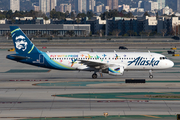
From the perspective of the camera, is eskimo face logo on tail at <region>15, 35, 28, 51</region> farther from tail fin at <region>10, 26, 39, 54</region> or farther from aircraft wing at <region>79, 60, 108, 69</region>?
aircraft wing at <region>79, 60, 108, 69</region>

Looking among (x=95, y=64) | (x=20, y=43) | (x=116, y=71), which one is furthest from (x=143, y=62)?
(x=20, y=43)

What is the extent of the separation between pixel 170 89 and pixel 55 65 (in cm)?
1779

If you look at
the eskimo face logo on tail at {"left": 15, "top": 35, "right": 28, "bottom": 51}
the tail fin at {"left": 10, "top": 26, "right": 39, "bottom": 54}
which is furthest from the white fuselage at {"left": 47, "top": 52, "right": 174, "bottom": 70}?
the eskimo face logo on tail at {"left": 15, "top": 35, "right": 28, "bottom": 51}

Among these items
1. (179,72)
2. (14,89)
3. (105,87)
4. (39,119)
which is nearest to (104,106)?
(39,119)

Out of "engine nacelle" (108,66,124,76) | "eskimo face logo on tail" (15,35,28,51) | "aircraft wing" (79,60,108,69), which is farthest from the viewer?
"eskimo face logo on tail" (15,35,28,51)

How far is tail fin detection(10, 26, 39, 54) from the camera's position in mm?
47812

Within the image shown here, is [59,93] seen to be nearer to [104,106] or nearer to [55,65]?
[104,106]

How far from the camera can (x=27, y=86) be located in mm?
41781

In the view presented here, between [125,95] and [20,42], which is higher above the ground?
[20,42]

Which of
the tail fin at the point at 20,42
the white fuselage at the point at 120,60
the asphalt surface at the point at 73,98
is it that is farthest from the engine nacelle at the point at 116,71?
the tail fin at the point at 20,42

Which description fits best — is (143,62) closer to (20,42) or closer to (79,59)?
(79,59)

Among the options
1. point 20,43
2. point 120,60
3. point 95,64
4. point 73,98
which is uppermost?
point 20,43

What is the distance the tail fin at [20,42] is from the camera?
4781cm

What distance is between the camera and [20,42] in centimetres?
4794
